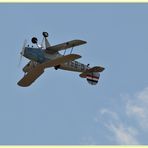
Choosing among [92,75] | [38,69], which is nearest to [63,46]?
[38,69]

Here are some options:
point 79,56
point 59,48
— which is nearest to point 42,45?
point 59,48

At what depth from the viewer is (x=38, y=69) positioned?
195ft

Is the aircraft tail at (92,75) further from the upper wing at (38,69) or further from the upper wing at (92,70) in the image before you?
the upper wing at (38,69)

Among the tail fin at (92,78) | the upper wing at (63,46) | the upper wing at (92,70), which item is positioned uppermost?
the upper wing at (63,46)

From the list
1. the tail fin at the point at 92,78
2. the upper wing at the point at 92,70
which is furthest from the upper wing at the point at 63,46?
the tail fin at the point at 92,78

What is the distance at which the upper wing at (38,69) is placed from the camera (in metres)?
56.8

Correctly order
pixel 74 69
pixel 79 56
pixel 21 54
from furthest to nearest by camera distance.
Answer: pixel 74 69 < pixel 21 54 < pixel 79 56

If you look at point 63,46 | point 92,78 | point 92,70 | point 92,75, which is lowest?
point 92,78

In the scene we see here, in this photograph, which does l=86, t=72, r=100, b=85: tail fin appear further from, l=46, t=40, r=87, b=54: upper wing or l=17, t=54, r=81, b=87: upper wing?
l=17, t=54, r=81, b=87: upper wing

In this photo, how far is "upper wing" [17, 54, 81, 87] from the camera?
5676 centimetres

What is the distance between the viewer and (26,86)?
62.0 meters

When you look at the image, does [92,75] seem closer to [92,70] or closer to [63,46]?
[92,70]

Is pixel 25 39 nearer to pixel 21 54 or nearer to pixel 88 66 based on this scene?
pixel 21 54

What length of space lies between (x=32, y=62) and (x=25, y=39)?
2199mm
